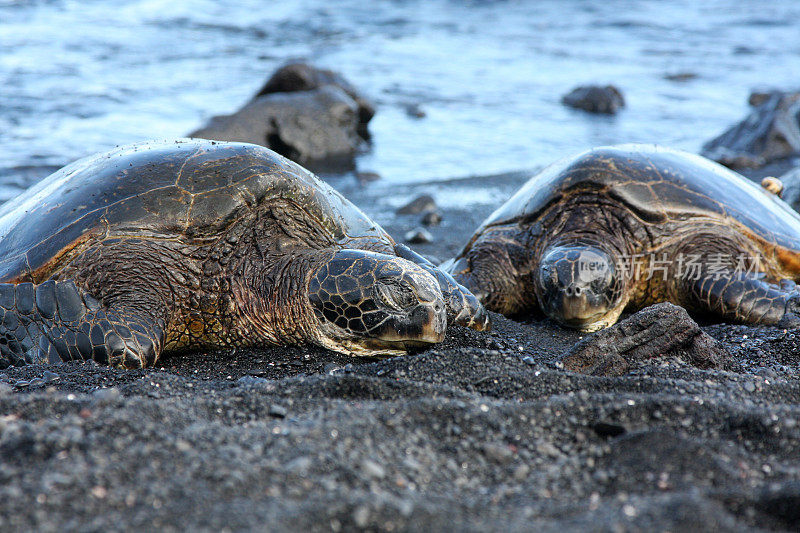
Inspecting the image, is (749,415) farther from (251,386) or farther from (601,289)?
(601,289)

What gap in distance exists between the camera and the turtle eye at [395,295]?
378 cm

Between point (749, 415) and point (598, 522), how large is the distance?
1001 millimetres

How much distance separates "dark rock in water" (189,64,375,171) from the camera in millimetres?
10008

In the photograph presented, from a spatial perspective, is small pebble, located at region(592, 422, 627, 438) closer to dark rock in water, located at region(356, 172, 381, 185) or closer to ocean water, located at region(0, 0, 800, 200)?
dark rock in water, located at region(356, 172, 381, 185)

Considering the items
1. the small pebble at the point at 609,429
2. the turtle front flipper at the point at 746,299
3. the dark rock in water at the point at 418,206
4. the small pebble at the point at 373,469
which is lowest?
the dark rock in water at the point at 418,206

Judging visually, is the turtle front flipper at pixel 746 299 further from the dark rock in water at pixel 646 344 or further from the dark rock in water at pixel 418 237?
the dark rock in water at pixel 418 237

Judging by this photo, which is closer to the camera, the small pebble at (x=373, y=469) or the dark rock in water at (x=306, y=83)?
the small pebble at (x=373, y=469)

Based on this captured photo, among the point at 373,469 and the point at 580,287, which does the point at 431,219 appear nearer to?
the point at 580,287

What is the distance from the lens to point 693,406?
2.59 m

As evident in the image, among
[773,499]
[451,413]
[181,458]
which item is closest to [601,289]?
[451,413]

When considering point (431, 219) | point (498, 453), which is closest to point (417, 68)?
point (431, 219)

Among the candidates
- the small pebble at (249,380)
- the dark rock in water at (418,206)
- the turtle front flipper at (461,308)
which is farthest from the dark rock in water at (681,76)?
the small pebble at (249,380)

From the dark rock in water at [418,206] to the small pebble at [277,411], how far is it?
565cm

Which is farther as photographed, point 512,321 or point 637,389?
point 512,321
